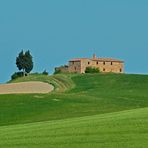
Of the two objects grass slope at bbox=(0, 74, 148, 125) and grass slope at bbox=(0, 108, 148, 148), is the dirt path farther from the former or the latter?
grass slope at bbox=(0, 108, 148, 148)

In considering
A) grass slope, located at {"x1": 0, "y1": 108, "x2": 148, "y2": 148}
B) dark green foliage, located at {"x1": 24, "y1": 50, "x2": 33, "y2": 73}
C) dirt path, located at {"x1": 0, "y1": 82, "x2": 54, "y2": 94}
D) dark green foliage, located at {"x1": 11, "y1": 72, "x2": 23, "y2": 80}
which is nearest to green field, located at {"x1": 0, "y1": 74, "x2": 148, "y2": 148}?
grass slope, located at {"x1": 0, "y1": 108, "x2": 148, "y2": 148}

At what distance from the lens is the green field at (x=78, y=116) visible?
817 inches

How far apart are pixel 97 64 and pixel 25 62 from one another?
40.8 m

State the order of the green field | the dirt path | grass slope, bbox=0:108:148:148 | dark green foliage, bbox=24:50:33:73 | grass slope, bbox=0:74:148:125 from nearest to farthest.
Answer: grass slope, bbox=0:108:148:148 < the green field < grass slope, bbox=0:74:148:125 < the dirt path < dark green foliage, bbox=24:50:33:73

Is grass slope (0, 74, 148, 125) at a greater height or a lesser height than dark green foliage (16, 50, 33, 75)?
lesser

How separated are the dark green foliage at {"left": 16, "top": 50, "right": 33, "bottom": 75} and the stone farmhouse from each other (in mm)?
30062

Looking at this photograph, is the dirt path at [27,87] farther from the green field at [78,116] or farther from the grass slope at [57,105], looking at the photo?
the grass slope at [57,105]

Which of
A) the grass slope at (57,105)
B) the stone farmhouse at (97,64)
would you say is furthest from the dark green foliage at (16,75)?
the grass slope at (57,105)

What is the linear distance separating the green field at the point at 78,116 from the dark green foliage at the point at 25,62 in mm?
48736

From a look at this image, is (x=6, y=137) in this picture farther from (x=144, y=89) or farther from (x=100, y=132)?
(x=144, y=89)

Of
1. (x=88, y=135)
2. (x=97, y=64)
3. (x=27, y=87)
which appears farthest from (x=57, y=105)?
(x=97, y=64)

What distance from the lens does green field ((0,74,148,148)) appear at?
20.8 metres

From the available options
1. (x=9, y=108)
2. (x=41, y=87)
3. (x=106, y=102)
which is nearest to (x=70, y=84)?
(x=41, y=87)

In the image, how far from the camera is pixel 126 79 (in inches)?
3693
